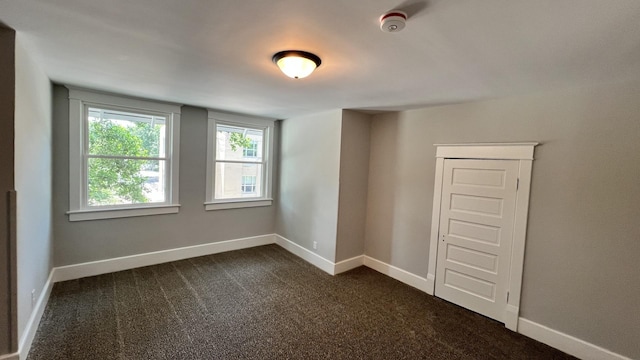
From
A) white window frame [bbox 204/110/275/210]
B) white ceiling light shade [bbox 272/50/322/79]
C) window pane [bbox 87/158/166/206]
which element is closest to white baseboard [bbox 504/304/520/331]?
white ceiling light shade [bbox 272/50/322/79]

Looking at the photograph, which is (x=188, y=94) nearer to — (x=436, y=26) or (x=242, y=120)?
(x=242, y=120)

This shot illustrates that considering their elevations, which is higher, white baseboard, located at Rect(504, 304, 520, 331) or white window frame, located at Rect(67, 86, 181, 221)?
white window frame, located at Rect(67, 86, 181, 221)

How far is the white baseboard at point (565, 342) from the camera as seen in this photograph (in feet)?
7.48

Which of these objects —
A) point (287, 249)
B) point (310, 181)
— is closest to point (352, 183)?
point (310, 181)

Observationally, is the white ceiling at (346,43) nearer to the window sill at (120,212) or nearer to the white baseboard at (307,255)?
the window sill at (120,212)

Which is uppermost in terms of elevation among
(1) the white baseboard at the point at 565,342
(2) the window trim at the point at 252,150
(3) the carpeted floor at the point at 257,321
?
(2) the window trim at the point at 252,150

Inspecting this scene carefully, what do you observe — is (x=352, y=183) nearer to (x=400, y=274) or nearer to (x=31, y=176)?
(x=400, y=274)

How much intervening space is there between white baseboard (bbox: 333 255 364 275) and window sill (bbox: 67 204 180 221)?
2.57 meters

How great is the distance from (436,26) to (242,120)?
3.71 meters

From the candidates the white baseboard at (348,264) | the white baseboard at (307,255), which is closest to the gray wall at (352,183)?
the white baseboard at (348,264)

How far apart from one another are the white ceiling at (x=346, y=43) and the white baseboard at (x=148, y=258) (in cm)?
231

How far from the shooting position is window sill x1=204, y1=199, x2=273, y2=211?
4.43 meters

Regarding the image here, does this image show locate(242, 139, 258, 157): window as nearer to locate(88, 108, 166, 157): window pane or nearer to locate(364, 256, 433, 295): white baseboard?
locate(88, 108, 166, 157): window pane

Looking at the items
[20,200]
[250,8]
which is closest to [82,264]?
[20,200]
